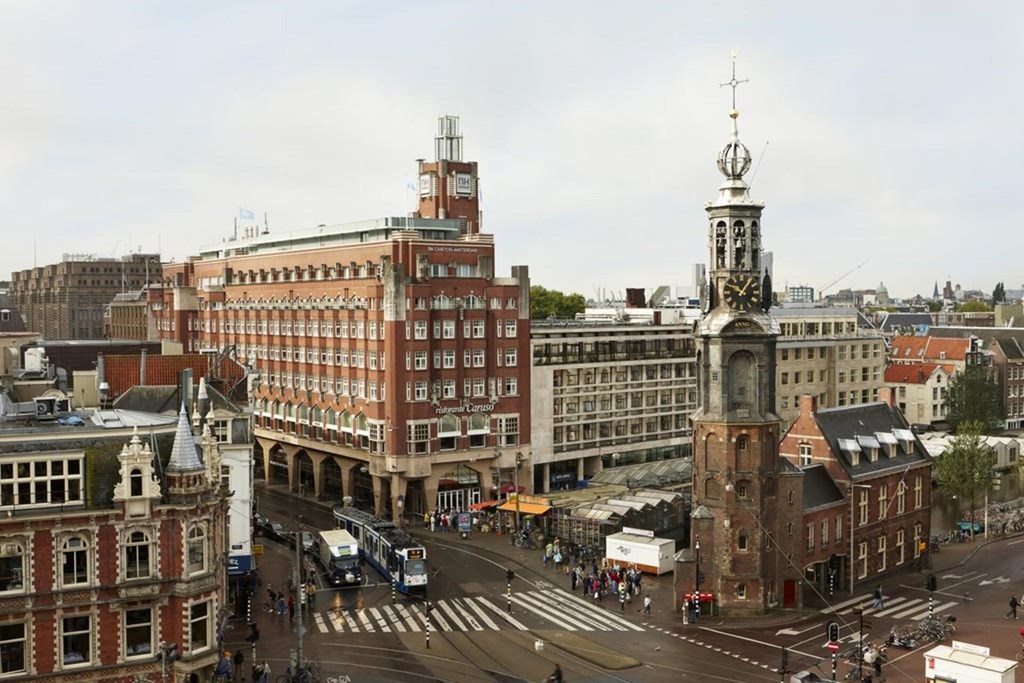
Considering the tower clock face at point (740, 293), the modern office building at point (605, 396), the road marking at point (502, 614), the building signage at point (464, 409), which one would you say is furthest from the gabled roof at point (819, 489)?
the modern office building at point (605, 396)

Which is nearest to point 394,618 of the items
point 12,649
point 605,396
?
point 12,649

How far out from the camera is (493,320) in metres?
104

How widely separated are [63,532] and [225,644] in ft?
51.0

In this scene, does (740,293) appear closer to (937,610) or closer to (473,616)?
(937,610)

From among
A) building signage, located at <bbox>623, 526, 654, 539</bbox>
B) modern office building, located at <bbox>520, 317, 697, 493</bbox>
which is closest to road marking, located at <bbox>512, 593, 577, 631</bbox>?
building signage, located at <bbox>623, 526, 654, 539</bbox>

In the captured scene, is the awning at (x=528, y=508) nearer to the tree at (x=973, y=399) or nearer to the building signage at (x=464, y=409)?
the building signage at (x=464, y=409)

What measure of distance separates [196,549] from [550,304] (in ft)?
464

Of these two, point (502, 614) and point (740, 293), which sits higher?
point (740, 293)

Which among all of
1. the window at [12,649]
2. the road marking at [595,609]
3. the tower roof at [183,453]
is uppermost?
the tower roof at [183,453]

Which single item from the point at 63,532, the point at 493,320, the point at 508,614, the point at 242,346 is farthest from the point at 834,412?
the point at 242,346

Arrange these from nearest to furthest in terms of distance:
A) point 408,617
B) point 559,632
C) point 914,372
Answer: point 559,632
point 408,617
point 914,372

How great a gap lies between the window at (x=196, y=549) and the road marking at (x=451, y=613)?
18.9 metres

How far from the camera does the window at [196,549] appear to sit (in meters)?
50.9

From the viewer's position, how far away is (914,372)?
6260 inches
